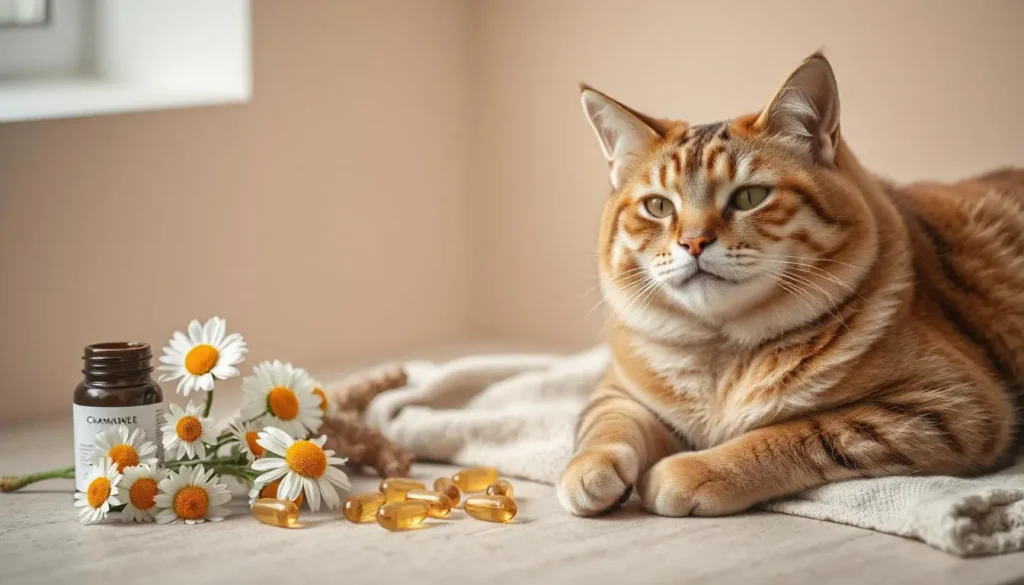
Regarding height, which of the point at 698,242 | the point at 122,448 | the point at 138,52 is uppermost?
the point at 138,52

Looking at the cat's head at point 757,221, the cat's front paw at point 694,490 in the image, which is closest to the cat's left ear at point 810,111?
the cat's head at point 757,221

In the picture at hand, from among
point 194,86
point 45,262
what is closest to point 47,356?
point 45,262

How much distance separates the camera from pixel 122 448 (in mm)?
1397

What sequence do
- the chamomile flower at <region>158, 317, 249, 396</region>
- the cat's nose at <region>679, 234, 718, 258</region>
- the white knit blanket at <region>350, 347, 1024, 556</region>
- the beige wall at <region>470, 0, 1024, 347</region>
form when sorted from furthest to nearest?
the beige wall at <region>470, 0, 1024, 347</region> < the chamomile flower at <region>158, 317, 249, 396</region> < the cat's nose at <region>679, 234, 718, 258</region> < the white knit blanket at <region>350, 347, 1024, 556</region>

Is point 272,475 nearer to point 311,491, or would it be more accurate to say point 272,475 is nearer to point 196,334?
point 311,491

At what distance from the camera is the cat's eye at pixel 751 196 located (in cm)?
142

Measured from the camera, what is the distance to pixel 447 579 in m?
1.21

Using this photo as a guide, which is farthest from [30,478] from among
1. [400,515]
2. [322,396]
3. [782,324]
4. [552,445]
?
[782,324]

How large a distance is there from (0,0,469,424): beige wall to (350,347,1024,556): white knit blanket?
19.5 inches

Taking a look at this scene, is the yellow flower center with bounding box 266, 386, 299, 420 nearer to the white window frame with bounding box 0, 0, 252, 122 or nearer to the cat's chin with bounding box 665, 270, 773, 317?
the cat's chin with bounding box 665, 270, 773, 317

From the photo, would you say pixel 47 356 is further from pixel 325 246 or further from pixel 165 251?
pixel 325 246

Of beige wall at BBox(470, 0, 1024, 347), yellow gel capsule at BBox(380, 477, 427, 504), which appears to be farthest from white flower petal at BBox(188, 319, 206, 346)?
beige wall at BBox(470, 0, 1024, 347)

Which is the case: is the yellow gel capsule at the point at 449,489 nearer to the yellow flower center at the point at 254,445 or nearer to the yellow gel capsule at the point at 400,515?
the yellow gel capsule at the point at 400,515

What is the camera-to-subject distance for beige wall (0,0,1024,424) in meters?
2.05
